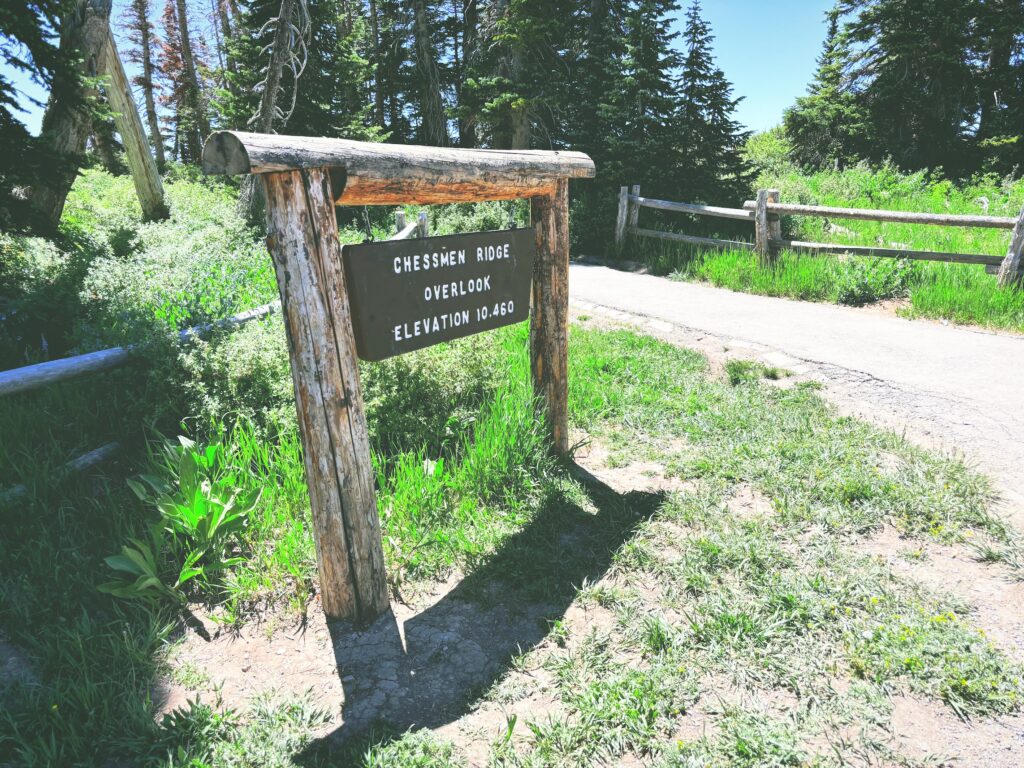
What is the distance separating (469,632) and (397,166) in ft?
6.91

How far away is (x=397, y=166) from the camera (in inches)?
103

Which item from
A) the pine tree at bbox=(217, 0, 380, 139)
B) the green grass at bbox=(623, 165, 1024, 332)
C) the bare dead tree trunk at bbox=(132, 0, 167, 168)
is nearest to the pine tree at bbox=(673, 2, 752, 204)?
the green grass at bbox=(623, 165, 1024, 332)

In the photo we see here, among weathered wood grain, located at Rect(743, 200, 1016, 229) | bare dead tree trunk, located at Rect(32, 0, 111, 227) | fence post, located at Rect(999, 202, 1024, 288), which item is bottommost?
fence post, located at Rect(999, 202, 1024, 288)

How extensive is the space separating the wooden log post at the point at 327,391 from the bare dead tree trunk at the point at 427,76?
18.8m

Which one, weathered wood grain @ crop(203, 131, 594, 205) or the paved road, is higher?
weathered wood grain @ crop(203, 131, 594, 205)

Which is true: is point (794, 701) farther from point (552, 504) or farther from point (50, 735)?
point (50, 735)

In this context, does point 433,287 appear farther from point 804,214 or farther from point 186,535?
point 804,214

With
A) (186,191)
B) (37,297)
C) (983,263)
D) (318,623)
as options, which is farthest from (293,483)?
(186,191)

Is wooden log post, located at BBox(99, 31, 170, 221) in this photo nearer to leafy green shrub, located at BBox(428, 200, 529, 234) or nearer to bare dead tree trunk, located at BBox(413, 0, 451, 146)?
leafy green shrub, located at BBox(428, 200, 529, 234)

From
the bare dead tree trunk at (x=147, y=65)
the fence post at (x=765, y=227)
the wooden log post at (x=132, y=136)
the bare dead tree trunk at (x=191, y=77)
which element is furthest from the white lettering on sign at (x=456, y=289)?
the bare dead tree trunk at (x=147, y=65)

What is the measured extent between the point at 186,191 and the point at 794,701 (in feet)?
64.0

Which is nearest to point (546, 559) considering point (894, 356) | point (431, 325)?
point (431, 325)

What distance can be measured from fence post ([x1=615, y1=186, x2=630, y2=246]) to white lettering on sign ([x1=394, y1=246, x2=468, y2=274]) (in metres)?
9.58

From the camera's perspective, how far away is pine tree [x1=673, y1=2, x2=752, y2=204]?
1208cm
